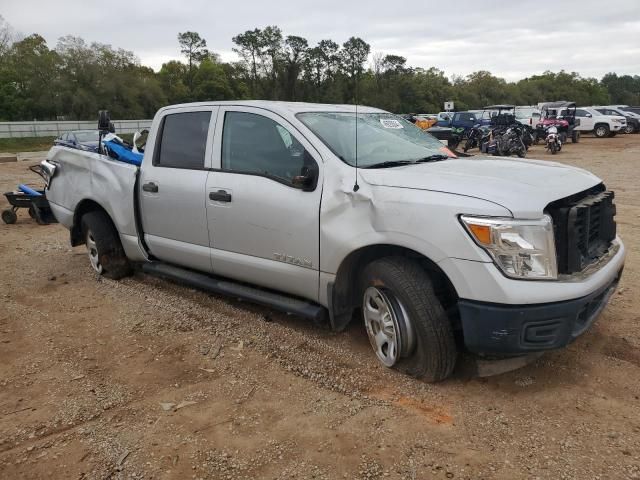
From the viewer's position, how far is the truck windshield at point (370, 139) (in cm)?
362

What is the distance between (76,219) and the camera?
5781 millimetres

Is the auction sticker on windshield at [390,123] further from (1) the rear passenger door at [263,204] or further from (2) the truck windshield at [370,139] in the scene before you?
(1) the rear passenger door at [263,204]

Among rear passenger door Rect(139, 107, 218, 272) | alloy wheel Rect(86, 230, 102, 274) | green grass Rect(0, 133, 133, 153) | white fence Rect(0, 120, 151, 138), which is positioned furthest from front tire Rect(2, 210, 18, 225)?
white fence Rect(0, 120, 151, 138)

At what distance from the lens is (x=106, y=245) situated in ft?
17.8

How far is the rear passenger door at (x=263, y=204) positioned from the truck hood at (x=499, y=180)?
0.52m

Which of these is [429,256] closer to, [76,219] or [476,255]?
[476,255]

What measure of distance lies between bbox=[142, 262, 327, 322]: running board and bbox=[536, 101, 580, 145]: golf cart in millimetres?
24476

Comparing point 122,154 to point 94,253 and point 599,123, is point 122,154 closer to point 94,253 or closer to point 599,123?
point 94,253

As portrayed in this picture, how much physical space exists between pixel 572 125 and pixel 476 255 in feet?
89.8

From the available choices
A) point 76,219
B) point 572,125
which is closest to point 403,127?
point 76,219

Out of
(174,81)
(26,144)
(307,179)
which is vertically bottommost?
(307,179)

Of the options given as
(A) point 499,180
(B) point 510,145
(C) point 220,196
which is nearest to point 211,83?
(B) point 510,145

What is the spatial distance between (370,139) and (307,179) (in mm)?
737

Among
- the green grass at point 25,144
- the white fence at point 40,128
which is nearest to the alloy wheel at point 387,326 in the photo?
the white fence at point 40,128
